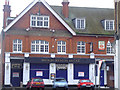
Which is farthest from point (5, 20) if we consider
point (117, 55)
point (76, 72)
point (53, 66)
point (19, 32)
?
point (117, 55)

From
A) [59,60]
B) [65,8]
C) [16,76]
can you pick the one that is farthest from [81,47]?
[16,76]

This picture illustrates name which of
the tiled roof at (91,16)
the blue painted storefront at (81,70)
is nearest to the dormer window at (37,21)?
the tiled roof at (91,16)

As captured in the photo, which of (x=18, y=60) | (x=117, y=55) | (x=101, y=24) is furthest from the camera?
(x=101, y=24)

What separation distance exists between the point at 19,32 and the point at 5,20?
4.91m

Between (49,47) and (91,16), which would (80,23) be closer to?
(91,16)

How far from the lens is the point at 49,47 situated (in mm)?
43531

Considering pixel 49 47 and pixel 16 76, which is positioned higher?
pixel 49 47

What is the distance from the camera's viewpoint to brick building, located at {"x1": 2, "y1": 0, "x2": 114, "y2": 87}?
42.4 m

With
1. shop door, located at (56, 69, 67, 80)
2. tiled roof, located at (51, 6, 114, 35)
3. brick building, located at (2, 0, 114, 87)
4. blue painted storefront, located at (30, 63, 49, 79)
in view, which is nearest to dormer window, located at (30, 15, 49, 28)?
brick building, located at (2, 0, 114, 87)

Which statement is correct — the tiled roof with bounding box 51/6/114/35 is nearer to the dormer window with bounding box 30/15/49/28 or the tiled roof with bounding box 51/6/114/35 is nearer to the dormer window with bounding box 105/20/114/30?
the dormer window with bounding box 105/20/114/30

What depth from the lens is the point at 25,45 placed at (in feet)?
140

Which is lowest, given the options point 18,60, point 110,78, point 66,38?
point 110,78

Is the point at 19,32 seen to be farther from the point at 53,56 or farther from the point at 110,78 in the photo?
the point at 110,78

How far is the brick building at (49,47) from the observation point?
1671 inches
